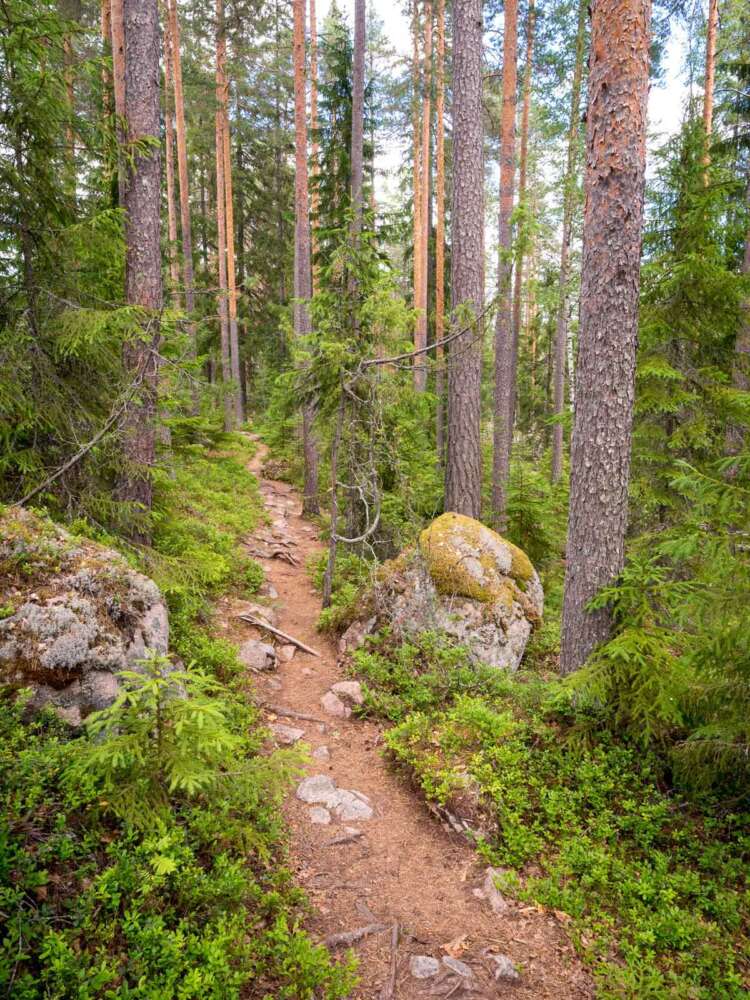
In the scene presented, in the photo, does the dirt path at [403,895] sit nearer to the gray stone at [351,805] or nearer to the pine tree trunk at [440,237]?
the gray stone at [351,805]

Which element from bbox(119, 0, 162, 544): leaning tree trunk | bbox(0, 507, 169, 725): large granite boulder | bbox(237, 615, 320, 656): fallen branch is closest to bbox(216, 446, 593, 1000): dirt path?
bbox(237, 615, 320, 656): fallen branch

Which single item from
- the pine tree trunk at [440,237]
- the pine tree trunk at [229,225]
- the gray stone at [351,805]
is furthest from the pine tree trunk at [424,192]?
the gray stone at [351,805]

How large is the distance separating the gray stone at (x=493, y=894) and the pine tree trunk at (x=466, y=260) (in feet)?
18.2

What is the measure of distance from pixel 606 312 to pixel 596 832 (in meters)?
4.68

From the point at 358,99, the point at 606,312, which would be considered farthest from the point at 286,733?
the point at 358,99

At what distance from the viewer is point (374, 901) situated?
3.87m

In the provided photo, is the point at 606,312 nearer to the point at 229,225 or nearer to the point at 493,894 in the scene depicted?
the point at 493,894

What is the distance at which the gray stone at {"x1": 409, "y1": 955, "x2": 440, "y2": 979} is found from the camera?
3285 millimetres

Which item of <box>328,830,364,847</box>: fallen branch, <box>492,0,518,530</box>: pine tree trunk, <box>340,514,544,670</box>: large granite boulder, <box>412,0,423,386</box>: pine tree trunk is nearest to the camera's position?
<box>328,830,364,847</box>: fallen branch

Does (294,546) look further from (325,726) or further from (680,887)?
(680,887)

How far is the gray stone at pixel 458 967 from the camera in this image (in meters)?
3.29

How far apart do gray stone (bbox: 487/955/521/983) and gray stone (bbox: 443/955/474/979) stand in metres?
0.18

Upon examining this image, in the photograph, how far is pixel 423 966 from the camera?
3.34 m

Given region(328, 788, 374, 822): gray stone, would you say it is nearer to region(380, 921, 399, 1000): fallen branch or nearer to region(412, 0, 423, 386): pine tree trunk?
region(380, 921, 399, 1000): fallen branch
